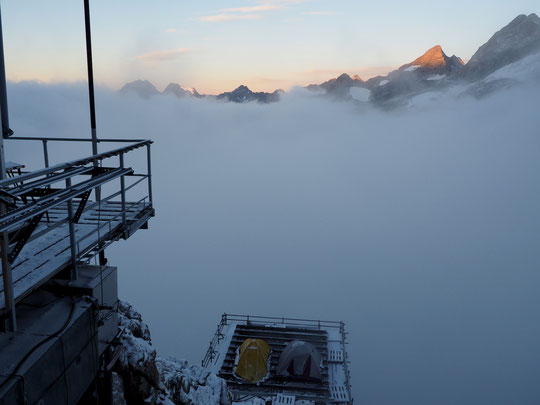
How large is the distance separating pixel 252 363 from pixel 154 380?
938 cm

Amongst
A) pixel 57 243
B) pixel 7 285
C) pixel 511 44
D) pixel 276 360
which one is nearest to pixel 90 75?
pixel 57 243

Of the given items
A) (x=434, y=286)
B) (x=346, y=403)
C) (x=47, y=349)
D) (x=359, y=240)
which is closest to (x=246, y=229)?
(x=359, y=240)

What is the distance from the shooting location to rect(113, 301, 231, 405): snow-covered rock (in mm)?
5391

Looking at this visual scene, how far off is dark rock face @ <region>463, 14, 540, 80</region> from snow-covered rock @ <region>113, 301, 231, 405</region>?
160683 mm

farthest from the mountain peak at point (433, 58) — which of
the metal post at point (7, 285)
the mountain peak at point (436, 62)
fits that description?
the metal post at point (7, 285)

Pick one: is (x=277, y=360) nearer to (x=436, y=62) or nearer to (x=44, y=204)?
(x=44, y=204)

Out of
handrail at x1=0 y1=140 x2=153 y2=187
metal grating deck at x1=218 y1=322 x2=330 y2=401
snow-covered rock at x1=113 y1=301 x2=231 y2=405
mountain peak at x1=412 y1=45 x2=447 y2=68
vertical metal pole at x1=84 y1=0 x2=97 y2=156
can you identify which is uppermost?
mountain peak at x1=412 y1=45 x2=447 y2=68

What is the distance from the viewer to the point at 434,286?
3292 inches

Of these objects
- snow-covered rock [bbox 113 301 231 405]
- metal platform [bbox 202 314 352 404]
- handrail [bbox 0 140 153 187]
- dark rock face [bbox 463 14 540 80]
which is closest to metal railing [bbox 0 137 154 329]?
handrail [bbox 0 140 153 187]

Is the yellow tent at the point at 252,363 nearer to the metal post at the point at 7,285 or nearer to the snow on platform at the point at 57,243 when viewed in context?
the snow on platform at the point at 57,243

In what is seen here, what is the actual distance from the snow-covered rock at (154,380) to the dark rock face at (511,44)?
16068cm

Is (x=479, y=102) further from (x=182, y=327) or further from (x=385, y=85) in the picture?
(x=182, y=327)

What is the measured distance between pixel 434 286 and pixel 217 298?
4103 centimetres

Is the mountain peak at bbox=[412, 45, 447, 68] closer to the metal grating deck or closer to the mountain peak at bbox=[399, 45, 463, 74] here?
the mountain peak at bbox=[399, 45, 463, 74]
